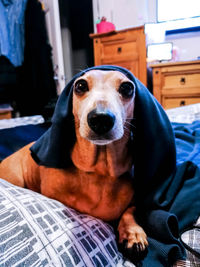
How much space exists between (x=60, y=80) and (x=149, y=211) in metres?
2.39

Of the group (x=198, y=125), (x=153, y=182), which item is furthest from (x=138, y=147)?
(x=198, y=125)

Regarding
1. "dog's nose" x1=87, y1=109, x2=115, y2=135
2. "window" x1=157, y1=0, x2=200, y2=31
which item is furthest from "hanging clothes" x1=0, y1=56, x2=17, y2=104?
"dog's nose" x1=87, y1=109, x2=115, y2=135

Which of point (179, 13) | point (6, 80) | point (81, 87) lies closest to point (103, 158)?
point (81, 87)

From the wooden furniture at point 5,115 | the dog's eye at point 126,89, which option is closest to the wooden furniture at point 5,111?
the wooden furniture at point 5,115

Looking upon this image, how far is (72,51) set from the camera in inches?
167

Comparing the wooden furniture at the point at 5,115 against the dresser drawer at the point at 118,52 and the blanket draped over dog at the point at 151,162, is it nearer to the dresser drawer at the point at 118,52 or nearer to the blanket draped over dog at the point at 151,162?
the dresser drawer at the point at 118,52

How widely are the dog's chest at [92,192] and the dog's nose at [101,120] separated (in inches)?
9.2

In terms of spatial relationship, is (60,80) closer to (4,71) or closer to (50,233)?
(4,71)

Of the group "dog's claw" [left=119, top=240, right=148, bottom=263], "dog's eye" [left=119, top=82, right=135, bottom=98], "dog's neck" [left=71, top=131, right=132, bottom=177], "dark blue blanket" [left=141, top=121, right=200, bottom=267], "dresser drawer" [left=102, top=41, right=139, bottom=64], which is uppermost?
"dresser drawer" [left=102, top=41, right=139, bottom=64]

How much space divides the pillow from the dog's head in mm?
247

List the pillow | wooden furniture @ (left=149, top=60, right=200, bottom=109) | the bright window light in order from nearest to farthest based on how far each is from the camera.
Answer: the pillow
wooden furniture @ (left=149, top=60, right=200, bottom=109)
the bright window light

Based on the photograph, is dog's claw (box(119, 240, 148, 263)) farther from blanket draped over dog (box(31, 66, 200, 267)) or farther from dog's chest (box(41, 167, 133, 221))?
dog's chest (box(41, 167, 133, 221))

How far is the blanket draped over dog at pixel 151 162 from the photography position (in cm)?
69

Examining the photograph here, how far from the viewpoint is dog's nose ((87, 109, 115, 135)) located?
58cm
